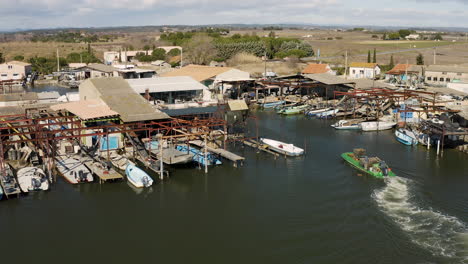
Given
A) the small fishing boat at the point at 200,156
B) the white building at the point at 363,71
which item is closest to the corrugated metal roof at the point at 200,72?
the white building at the point at 363,71

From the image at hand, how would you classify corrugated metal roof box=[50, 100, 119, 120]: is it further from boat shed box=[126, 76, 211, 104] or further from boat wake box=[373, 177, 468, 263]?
boat wake box=[373, 177, 468, 263]

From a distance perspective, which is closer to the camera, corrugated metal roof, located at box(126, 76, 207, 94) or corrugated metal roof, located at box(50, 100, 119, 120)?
corrugated metal roof, located at box(50, 100, 119, 120)

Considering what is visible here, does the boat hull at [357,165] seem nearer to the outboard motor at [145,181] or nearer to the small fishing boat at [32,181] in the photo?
the outboard motor at [145,181]

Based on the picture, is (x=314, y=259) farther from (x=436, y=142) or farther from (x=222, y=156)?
(x=436, y=142)

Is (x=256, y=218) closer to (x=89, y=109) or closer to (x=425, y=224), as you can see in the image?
(x=425, y=224)

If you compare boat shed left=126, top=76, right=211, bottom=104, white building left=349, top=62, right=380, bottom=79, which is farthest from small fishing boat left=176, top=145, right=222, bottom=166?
white building left=349, top=62, right=380, bottom=79

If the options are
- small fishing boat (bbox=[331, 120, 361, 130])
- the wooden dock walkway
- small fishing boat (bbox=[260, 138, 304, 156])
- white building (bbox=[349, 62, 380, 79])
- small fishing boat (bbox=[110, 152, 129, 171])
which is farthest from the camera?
white building (bbox=[349, 62, 380, 79])
